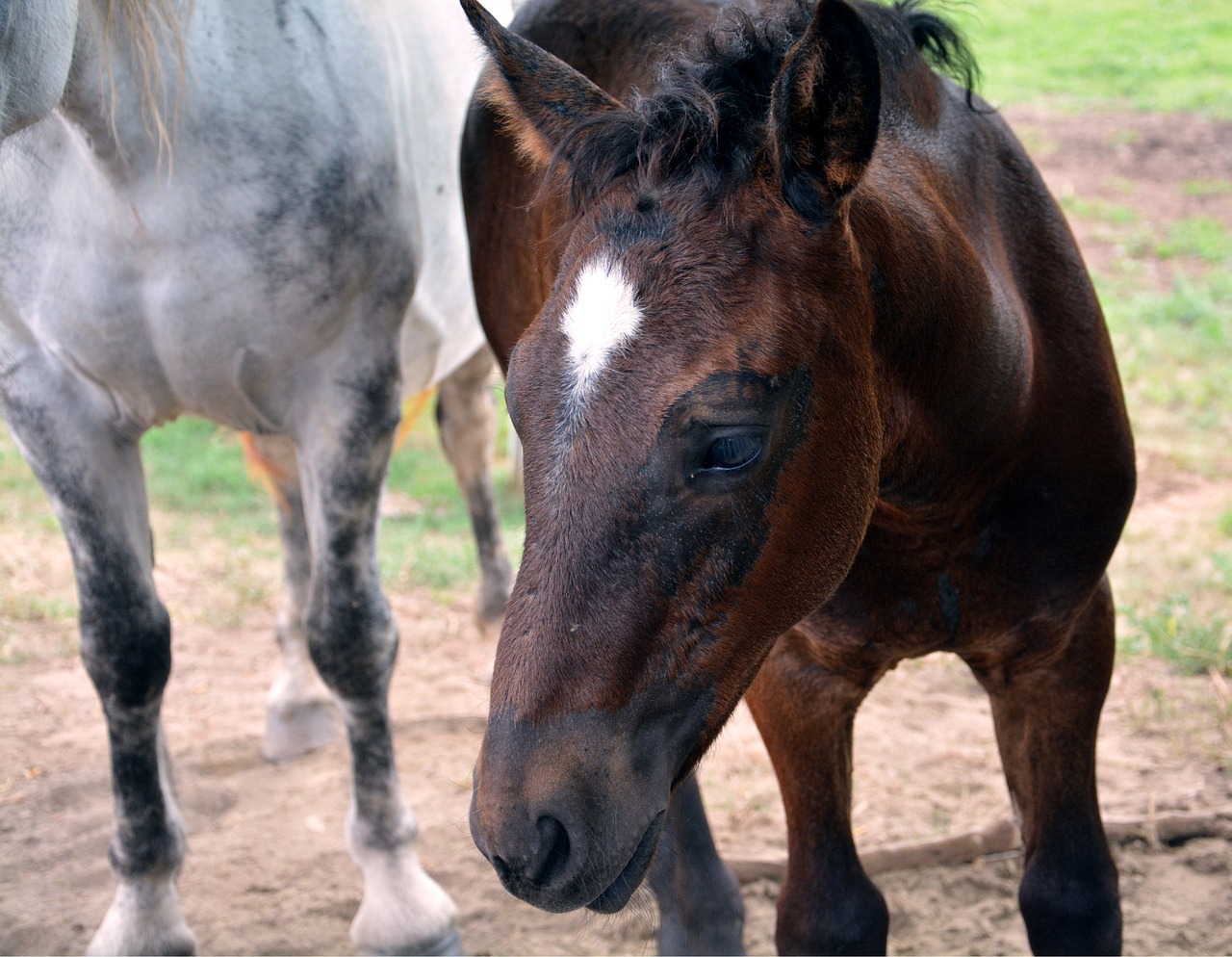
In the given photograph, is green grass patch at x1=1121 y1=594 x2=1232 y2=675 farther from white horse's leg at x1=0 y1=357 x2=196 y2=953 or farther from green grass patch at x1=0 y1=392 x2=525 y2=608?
white horse's leg at x1=0 y1=357 x2=196 y2=953

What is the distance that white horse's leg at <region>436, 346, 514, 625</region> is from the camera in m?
5.10

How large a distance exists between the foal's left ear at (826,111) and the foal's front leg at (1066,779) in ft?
3.86

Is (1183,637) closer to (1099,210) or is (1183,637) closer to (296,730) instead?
(296,730)

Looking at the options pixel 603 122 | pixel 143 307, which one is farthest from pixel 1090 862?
pixel 143 307

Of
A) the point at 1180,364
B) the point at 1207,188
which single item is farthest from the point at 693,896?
the point at 1207,188

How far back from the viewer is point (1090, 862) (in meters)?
2.60

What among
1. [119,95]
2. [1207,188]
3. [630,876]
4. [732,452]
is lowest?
[1207,188]

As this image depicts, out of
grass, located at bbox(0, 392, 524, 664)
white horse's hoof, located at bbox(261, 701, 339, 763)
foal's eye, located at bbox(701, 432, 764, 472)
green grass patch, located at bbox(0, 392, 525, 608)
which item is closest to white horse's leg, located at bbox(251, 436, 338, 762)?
white horse's hoof, located at bbox(261, 701, 339, 763)

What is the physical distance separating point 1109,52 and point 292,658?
39.9 ft

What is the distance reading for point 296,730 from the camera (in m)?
4.23

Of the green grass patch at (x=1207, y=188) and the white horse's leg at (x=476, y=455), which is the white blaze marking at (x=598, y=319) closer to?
the white horse's leg at (x=476, y=455)

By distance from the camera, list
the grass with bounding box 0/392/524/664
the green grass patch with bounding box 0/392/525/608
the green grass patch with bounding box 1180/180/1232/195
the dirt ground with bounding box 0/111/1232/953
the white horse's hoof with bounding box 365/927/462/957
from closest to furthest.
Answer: the white horse's hoof with bounding box 365/927/462/957 < the dirt ground with bounding box 0/111/1232/953 < the grass with bounding box 0/392/524/664 < the green grass patch with bounding box 0/392/525/608 < the green grass patch with bounding box 1180/180/1232/195

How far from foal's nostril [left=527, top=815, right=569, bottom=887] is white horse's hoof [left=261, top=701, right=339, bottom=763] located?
9.06ft

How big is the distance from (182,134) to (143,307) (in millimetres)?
360
